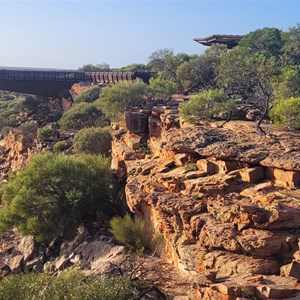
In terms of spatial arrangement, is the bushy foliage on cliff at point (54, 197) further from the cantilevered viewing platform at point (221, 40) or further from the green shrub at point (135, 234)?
the cantilevered viewing platform at point (221, 40)

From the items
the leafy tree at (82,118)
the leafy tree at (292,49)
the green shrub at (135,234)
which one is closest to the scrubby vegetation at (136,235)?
the green shrub at (135,234)

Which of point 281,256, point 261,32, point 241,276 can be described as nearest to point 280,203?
point 281,256

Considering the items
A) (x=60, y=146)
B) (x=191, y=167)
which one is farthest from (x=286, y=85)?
(x=60, y=146)

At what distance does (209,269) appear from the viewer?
12.8m

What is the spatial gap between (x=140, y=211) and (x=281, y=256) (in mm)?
7228

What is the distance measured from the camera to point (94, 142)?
28797 mm


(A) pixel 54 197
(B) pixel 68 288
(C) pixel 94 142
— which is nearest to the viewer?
(B) pixel 68 288

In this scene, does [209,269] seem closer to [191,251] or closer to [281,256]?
[191,251]

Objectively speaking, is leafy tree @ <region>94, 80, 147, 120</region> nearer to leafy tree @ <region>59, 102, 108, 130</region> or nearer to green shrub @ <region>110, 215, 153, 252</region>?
leafy tree @ <region>59, 102, 108, 130</region>

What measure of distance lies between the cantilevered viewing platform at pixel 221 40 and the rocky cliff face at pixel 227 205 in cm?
3953

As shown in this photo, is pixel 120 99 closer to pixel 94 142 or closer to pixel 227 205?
pixel 94 142

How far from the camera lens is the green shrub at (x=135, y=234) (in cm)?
1678

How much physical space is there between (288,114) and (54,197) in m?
11.1

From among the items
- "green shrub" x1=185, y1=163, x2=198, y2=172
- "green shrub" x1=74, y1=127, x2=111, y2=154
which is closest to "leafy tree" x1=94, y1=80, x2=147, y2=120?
"green shrub" x1=74, y1=127, x2=111, y2=154
